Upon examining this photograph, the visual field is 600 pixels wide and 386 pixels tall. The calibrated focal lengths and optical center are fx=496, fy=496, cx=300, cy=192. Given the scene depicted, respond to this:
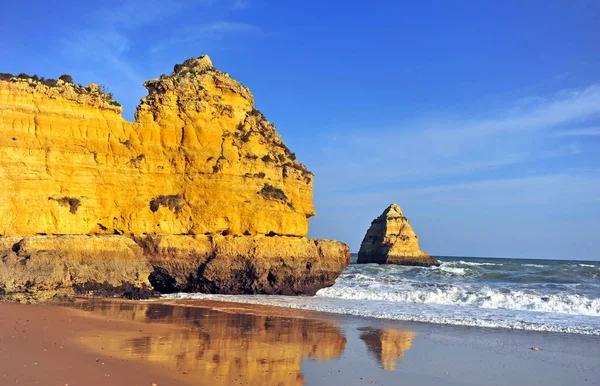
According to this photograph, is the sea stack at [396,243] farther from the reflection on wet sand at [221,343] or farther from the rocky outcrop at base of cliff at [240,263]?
the reflection on wet sand at [221,343]

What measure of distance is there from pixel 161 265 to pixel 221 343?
984 centimetres

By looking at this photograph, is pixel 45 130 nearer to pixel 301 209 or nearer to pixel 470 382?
pixel 301 209

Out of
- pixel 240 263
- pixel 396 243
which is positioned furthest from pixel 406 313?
pixel 396 243

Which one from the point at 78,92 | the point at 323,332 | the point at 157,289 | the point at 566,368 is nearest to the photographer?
the point at 566,368

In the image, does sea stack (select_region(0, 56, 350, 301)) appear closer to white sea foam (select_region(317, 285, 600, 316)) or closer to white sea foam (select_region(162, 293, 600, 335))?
white sea foam (select_region(162, 293, 600, 335))

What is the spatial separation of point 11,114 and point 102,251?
5.93 metres

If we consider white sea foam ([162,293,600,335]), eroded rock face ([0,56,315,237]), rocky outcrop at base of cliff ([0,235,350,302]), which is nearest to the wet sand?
white sea foam ([162,293,600,335])

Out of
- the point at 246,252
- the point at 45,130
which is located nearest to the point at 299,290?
the point at 246,252

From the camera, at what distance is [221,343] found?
10195mm

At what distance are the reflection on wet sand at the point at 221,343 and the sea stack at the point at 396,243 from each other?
51.5m

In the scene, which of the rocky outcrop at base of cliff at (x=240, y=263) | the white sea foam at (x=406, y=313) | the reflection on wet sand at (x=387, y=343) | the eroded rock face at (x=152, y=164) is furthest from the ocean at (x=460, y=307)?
the eroded rock face at (x=152, y=164)

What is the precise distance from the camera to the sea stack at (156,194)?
1758cm

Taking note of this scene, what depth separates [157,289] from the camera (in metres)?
20.8

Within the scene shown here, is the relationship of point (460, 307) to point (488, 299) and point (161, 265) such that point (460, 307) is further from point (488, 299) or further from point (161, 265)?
point (161, 265)
